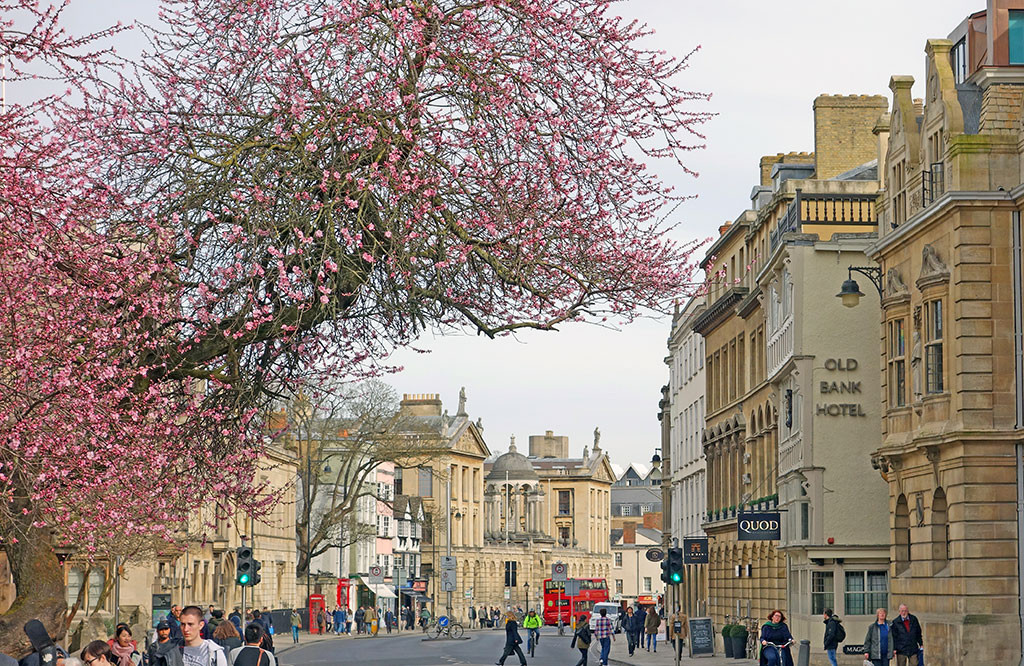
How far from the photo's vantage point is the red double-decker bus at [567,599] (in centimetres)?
10806

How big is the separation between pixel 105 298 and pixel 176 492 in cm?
392

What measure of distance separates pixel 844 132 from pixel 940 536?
2371 cm

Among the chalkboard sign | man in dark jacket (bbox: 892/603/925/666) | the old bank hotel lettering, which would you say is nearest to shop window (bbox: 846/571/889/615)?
the old bank hotel lettering

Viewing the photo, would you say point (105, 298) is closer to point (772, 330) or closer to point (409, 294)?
point (409, 294)

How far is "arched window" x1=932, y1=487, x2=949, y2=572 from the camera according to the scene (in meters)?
34.2

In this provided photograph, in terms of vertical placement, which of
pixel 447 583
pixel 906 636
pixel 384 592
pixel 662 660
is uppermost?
pixel 906 636

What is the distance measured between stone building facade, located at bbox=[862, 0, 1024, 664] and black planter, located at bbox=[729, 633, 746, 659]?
13.8 metres

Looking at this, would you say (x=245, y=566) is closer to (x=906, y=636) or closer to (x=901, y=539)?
(x=901, y=539)

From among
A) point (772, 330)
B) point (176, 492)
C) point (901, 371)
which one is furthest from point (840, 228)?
point (176, 492)

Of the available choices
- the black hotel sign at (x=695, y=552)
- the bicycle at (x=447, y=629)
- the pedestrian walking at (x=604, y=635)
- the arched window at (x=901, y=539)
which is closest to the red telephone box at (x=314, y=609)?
the bicycle at (x=447, y=629)

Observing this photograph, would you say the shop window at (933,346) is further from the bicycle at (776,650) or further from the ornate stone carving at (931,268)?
the bicycle at (776,650)

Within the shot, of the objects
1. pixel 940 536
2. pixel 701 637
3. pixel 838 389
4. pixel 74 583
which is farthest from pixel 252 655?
pixel 74 583

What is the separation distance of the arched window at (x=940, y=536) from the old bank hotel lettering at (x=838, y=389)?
11576 millimetres

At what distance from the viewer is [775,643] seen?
33469mm
